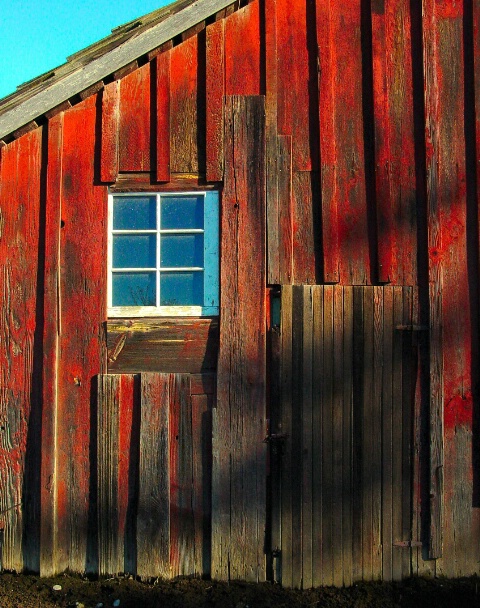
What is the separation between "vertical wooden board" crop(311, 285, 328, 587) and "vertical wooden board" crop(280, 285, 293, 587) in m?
0.17

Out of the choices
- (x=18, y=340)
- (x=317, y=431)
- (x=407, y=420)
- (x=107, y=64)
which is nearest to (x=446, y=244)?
(x=407, y=420)

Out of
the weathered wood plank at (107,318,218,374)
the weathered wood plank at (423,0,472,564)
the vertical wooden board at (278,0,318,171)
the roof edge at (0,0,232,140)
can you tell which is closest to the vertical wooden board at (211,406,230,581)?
the weathered wood plank at (107,318,218,374)

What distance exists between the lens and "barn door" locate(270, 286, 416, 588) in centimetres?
471

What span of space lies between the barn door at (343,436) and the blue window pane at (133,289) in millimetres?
1038

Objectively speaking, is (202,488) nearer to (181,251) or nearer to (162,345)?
(162,345)

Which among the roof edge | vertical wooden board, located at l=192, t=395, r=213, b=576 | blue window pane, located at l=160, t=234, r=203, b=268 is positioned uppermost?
the roof edge

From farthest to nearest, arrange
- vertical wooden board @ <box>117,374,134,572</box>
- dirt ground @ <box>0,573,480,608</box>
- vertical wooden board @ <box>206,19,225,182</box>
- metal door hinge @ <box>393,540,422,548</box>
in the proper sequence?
vertical wooden board @ <box>206,19,225,182</box>
vertical wooden board @ <box>117,374,134,572</box>
metal door hinge @ <box>393,540,422,548</box>
dirt ground @ <box>0,573,480,608</box>

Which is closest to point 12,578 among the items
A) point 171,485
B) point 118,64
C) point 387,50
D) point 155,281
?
point 171,485

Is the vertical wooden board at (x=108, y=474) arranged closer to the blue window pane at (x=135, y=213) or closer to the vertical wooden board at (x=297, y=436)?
the blue window pane at (x=135, y=213)

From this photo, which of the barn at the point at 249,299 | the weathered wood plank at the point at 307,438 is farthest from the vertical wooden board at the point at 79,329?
the weathered wood plank at the point at 307,438

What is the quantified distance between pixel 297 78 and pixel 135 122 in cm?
128

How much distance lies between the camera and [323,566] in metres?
4.71

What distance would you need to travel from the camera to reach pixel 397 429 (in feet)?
15.6

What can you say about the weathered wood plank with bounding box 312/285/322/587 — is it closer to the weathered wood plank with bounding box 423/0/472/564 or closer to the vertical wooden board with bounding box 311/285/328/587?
the vertical wooden board with bounding box 311/285/328/587
